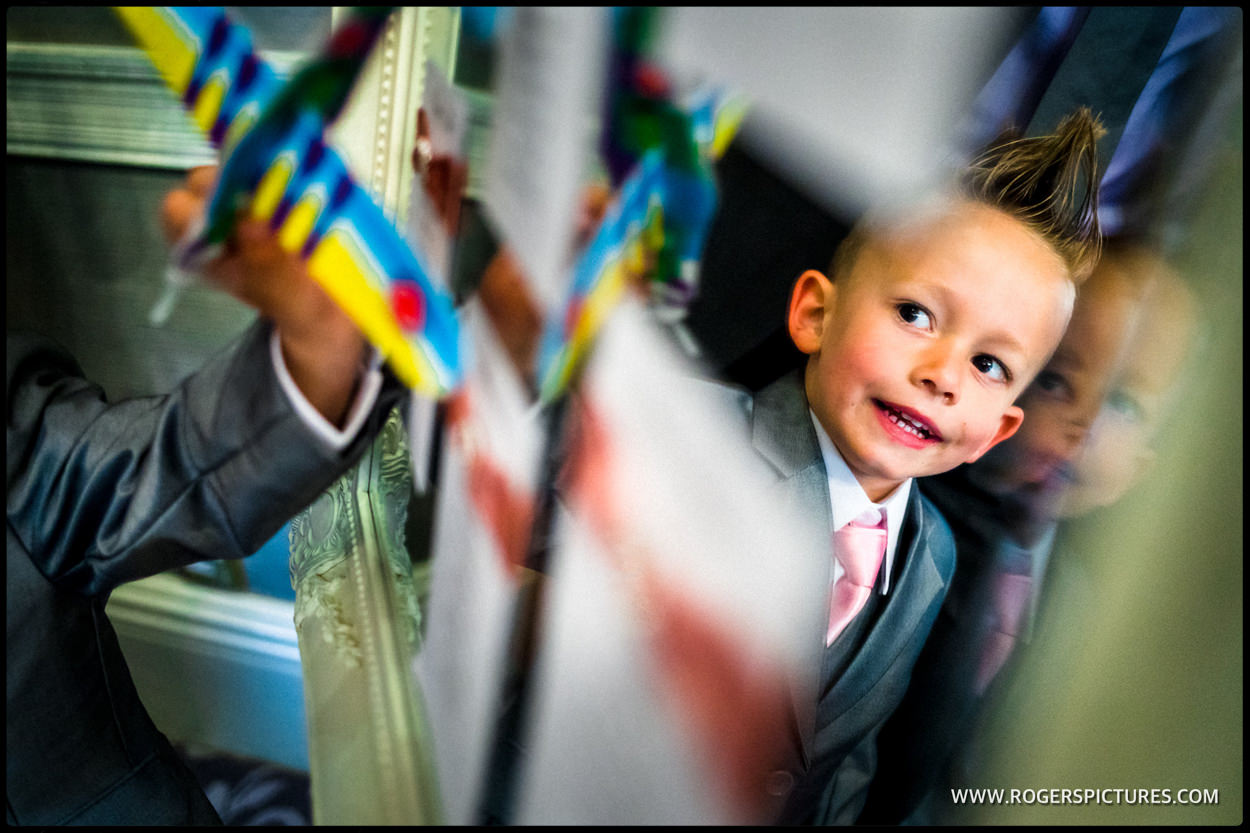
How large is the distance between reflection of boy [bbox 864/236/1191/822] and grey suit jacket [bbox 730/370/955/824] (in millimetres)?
14

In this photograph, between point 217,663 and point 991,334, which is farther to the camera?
point 217,663

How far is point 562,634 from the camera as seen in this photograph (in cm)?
60

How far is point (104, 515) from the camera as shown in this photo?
57cm

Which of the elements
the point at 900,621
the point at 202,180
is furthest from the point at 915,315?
the point at 202,180

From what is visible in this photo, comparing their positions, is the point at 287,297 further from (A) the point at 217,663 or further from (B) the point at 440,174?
(A) the point at 217,663

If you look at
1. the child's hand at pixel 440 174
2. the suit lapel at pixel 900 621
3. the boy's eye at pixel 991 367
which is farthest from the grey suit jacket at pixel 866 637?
the child's hand at pixel 440 174

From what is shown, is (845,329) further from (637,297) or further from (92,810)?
(92,810)

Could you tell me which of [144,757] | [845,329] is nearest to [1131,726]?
[845,329]

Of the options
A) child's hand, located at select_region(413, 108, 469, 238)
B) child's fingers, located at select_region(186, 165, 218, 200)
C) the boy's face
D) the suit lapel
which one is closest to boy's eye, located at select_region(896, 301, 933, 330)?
the boy's face

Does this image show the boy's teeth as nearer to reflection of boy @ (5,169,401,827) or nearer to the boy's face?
the boy's face

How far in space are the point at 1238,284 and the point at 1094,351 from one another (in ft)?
0.47

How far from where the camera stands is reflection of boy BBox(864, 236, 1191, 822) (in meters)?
0.57

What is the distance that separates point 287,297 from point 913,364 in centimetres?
43

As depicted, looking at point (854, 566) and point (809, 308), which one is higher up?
point (809, 308)
